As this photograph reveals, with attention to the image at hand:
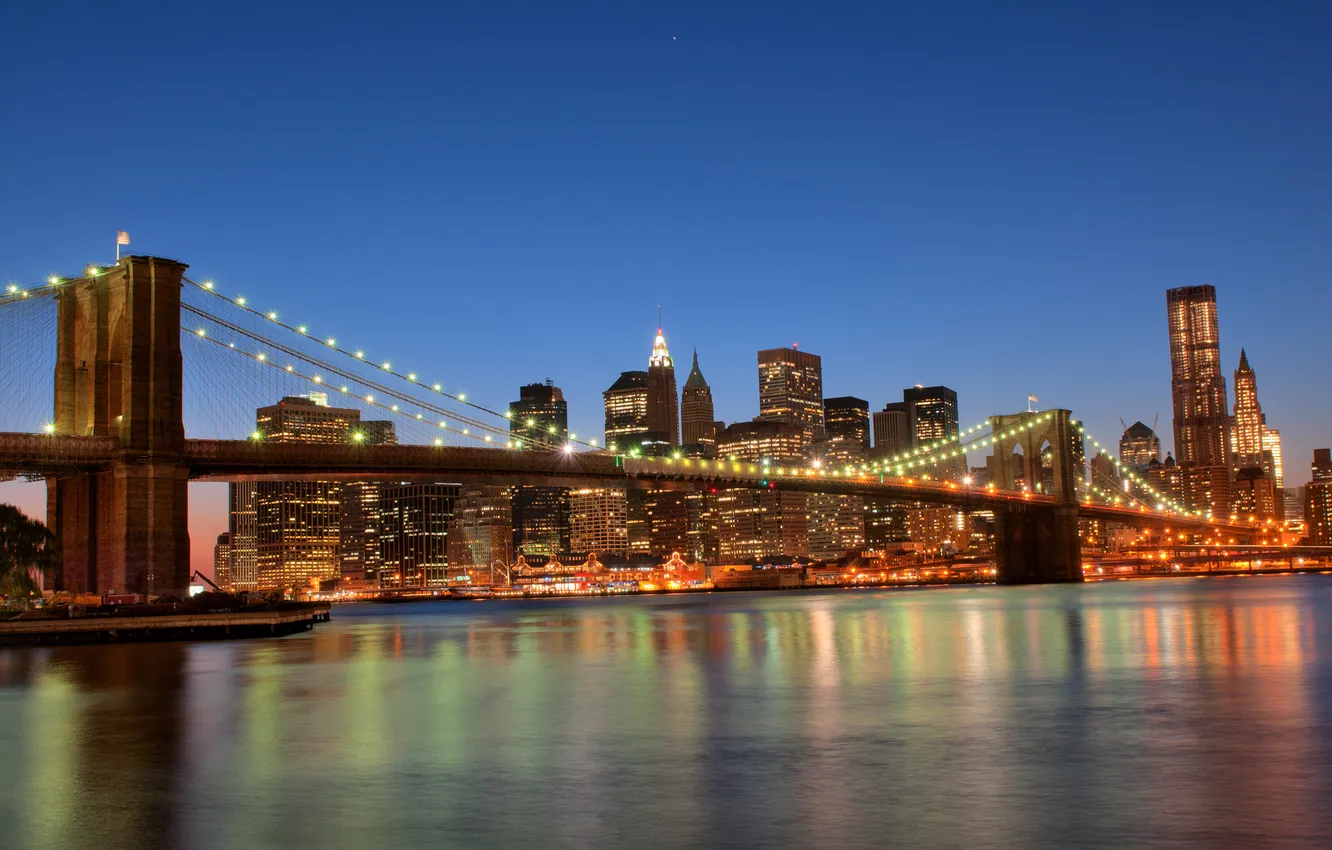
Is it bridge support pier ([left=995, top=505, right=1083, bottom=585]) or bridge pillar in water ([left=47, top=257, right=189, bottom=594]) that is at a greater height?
bridge pillar in water ([left=47, top=257, right=189, bottom=594])

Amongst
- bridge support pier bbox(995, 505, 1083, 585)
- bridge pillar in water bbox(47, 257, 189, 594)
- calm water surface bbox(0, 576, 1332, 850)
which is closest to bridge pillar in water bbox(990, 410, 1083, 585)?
bridge support pier bbox(995, 505, 1083, 585)

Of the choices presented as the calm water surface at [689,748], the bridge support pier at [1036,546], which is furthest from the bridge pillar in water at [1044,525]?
the calm water surface at [689,748]

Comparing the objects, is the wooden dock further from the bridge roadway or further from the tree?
the bridge roadway

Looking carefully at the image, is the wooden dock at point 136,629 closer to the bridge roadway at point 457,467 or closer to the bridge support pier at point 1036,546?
the bridge roadway at point 457,467

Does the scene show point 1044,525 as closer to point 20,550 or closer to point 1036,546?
point 1036,546

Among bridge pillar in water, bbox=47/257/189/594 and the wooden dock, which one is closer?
the wooden dock

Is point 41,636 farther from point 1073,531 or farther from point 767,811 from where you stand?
point 1073,531

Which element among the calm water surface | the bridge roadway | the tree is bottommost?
the calm water surface
